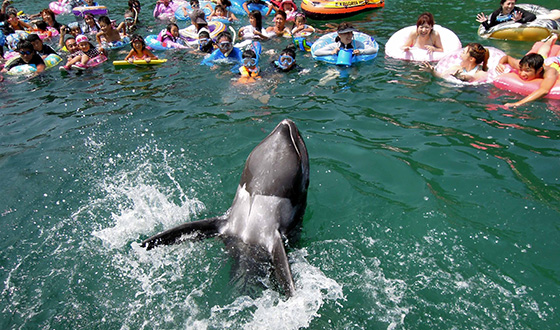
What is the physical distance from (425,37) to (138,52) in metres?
8.09

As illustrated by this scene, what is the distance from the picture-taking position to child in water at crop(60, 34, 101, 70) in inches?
442

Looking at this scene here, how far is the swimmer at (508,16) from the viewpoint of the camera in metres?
10.8

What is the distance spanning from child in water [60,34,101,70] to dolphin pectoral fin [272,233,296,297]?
9.96m

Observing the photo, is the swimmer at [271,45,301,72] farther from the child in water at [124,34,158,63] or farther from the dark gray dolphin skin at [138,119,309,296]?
the dark gray dolphin skin at [138,119,309,296]

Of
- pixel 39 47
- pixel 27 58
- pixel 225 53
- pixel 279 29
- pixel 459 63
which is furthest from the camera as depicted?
pixel 279 29

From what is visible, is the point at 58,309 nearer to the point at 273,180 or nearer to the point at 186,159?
the point at 273,180

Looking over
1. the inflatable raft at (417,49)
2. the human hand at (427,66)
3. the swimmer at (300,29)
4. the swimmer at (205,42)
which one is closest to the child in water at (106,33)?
the swimmer at (205,42)

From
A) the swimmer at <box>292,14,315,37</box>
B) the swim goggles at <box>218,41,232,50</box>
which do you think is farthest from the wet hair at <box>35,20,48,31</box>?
the swimmer at <box>292,14,315,37</box>

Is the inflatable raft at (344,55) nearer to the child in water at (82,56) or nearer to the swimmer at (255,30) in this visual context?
the swimmer at (255,30)

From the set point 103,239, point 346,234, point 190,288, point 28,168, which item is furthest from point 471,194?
point 28,168

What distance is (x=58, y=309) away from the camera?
3918 mm

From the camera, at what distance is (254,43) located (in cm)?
1041

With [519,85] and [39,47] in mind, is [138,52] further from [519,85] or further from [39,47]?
[519,85]

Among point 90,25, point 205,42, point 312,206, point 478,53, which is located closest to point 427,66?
point 478,53
